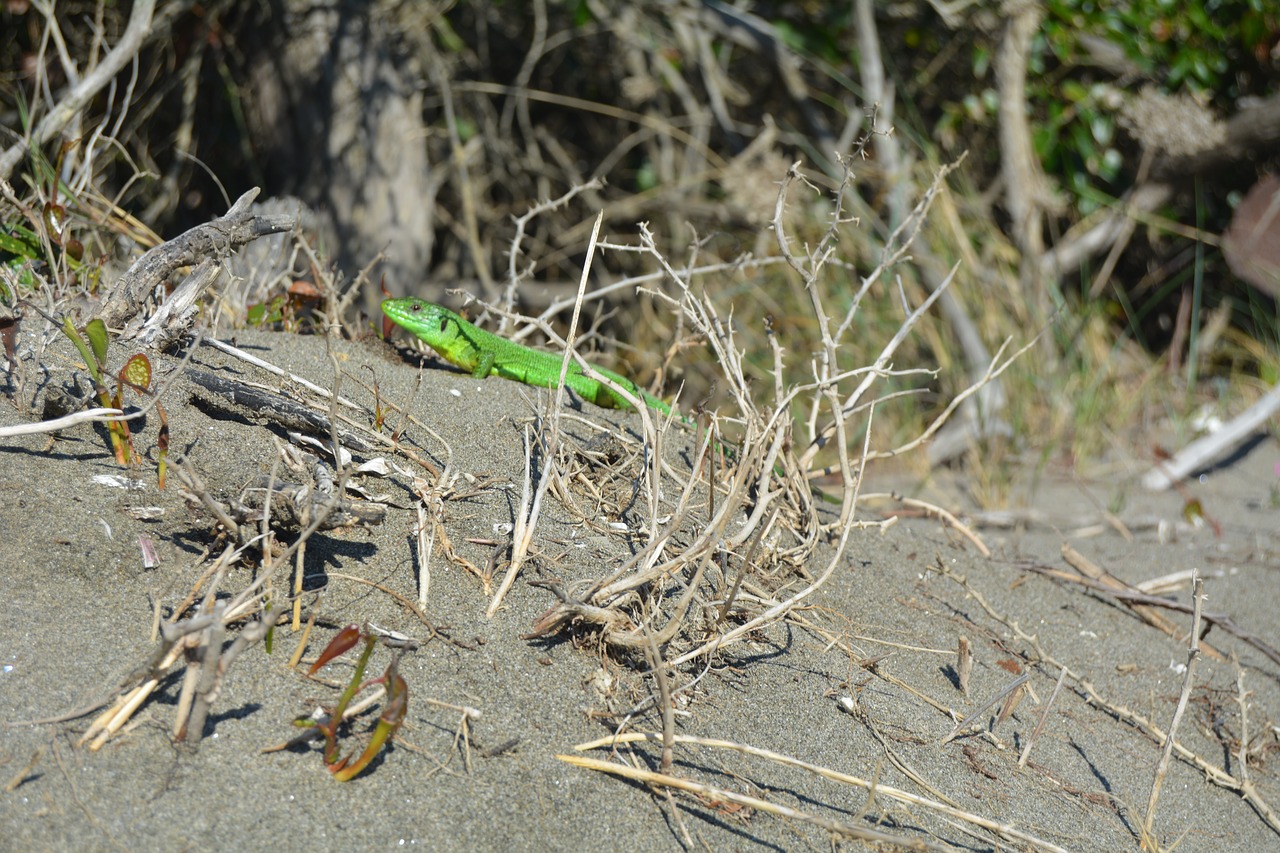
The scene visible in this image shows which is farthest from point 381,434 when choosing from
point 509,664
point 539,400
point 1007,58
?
point 1007,58

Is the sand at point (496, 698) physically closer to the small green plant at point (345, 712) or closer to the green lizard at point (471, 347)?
the small green plant at point (345, 712)

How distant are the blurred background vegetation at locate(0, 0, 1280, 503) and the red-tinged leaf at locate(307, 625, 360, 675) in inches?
137

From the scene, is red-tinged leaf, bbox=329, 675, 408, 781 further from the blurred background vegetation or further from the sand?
the blurred background vegetation

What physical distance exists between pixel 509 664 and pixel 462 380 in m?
1.35

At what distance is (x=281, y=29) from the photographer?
5.68m

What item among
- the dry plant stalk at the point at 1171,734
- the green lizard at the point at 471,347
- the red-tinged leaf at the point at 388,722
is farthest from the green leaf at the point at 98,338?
the dry plant stalk at the point at 1171,734

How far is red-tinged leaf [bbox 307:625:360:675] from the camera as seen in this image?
68.9 inches

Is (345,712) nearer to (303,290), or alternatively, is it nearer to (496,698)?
(496,698)

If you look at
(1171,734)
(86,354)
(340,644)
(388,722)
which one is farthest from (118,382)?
(1171,734)

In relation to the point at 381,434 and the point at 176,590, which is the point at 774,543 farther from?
the point at 176,590

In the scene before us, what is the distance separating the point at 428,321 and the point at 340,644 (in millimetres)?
2146

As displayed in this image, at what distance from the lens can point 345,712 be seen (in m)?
1.76


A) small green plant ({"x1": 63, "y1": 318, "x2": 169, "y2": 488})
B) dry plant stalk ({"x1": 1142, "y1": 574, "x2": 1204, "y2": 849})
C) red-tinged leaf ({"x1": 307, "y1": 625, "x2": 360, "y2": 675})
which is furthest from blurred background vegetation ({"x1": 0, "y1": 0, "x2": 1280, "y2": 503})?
red-tinged leaf ({"x1": 307, "y1": 625, "x2": 360, "y2": 675})

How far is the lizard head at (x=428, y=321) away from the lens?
12.2 ft
